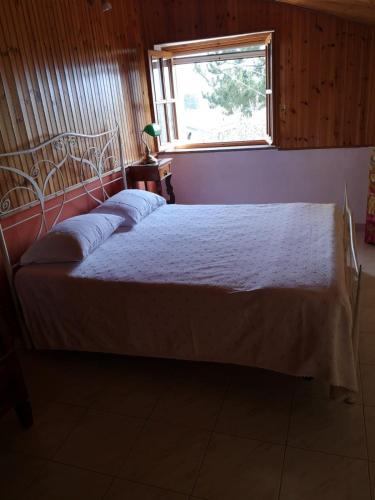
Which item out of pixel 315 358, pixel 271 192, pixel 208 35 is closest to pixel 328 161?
pixel 271 192

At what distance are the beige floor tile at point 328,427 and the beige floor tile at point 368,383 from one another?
0.07 m

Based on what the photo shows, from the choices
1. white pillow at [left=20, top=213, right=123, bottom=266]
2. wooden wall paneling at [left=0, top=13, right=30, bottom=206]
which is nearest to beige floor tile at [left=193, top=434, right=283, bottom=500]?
white pillow at [left=20, top=213, right=123, bottom=266]

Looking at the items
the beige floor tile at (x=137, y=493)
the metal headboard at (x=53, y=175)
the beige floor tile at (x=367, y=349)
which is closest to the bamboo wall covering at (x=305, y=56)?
the metal headboard at (x=53, y=175)

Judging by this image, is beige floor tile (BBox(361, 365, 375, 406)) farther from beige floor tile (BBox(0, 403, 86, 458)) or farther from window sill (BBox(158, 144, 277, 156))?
window sill (BBox(158, 144, 277, 156))

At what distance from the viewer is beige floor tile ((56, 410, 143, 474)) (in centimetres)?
168

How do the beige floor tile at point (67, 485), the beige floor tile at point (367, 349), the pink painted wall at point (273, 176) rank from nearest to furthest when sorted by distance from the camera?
1. the beige floor tile at point (67, 485)
2. the beige floor tile at point (367, 349)
3. the pink painted wall at point (273, 176)

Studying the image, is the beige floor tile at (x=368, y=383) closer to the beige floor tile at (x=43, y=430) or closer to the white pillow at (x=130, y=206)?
the beige floor tile at (x=43, y=430)

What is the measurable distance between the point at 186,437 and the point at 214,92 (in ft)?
12.3

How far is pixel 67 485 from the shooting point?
1.59m

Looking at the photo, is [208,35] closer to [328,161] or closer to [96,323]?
[328,161]

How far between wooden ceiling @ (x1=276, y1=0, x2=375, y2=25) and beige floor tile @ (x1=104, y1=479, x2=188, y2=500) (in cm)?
311

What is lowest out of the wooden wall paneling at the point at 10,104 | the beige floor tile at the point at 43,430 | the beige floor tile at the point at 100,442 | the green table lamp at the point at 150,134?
the beige floor tile at the point at 100,442

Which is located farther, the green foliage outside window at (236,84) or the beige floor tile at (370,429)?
the green foliage outside window at (236,84)

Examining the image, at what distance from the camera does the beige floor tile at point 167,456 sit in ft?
5.16
